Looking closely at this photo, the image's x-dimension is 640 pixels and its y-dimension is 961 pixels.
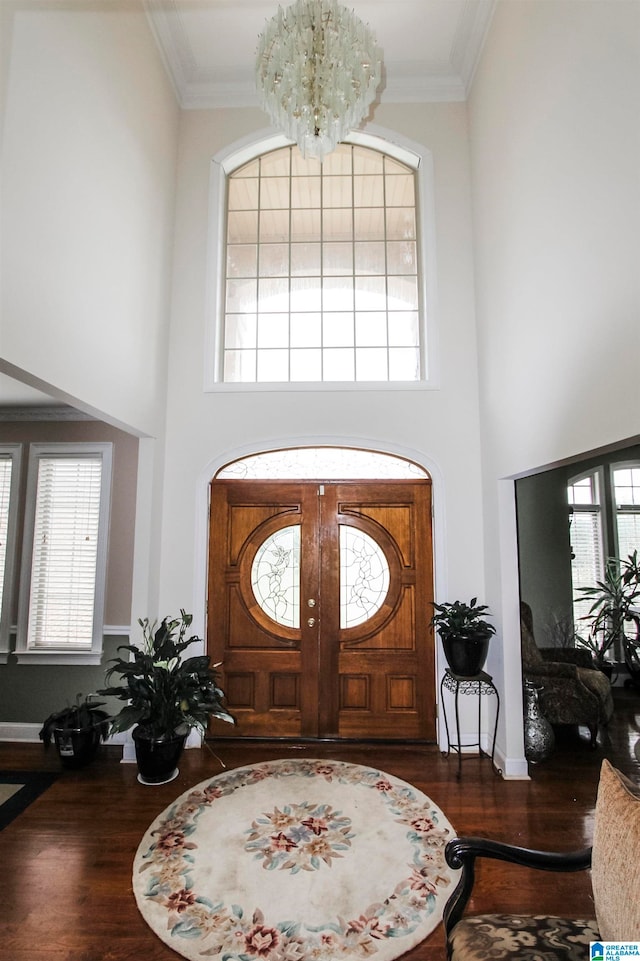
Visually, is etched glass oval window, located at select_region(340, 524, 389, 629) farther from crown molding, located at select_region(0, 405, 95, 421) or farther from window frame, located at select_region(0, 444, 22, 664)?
window frame, located at select_region(0, 444, 22, 664)

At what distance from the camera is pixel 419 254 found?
180 inches

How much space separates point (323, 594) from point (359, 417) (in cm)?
153

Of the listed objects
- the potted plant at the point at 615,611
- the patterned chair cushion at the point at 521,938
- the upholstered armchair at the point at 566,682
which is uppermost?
the potted plant at the point at 615,611

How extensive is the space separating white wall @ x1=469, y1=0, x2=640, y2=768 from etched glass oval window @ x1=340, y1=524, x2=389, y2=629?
89 centimetres

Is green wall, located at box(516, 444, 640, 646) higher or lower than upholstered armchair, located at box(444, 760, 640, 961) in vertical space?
higher

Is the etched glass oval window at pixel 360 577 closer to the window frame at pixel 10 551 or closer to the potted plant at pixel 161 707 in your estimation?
the potted plant at pixel 161 707

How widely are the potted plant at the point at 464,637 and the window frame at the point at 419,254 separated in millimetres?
1873

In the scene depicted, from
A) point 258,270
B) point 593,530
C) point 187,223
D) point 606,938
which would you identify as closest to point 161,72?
point 187,223

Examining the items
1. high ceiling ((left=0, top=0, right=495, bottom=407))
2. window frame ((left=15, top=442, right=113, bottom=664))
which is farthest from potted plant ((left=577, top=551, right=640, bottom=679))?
high ceiling ((left=0, top=0, right=495, bottom=407))

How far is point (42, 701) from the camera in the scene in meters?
4.21

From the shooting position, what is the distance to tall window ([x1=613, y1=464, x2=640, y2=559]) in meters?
2.32

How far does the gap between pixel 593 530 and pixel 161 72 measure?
494 centimetres

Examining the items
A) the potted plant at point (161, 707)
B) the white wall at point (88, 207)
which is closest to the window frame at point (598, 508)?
the potted plant at point (161, 707)

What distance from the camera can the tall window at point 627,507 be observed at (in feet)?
7.61
